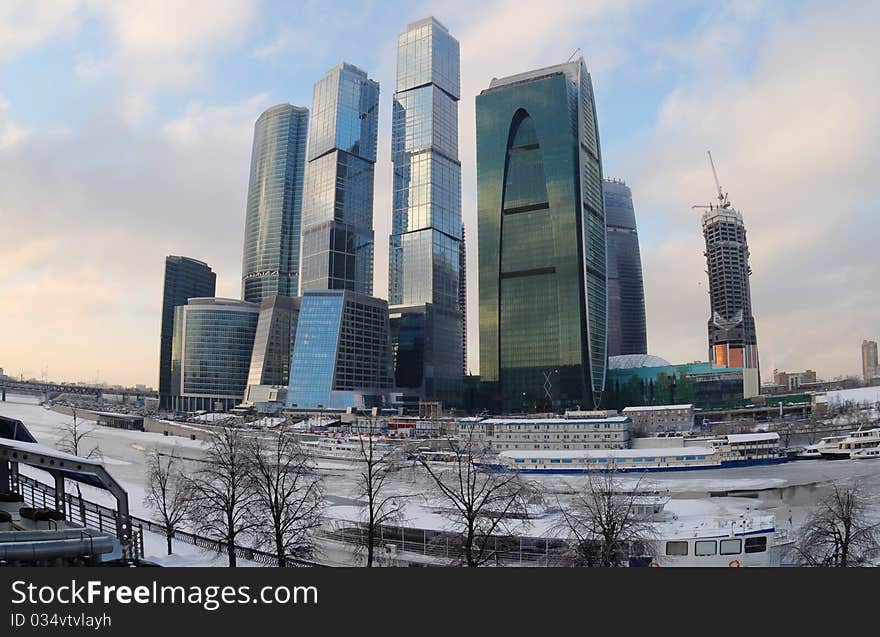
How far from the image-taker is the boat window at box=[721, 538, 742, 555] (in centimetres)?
4250

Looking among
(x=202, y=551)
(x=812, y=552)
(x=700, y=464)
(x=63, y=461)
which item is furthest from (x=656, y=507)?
(x=700, y=464)

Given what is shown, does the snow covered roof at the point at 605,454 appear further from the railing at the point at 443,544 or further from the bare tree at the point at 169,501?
the railing at the point at 443,544

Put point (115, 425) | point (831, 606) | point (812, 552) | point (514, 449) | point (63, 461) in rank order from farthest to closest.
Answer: point (115, 425)
point (514, 449)
point (812, 552)
point (63, 461)
point (831, 606)

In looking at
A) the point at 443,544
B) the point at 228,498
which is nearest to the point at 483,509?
the point at 443,544

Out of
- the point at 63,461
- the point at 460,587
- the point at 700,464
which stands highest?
the point at 63,461

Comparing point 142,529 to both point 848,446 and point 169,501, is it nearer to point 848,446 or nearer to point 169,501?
point 169,501

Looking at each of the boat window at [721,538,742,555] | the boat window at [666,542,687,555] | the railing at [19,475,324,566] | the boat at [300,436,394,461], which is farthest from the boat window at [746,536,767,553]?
the boat at [300,436,394,461]

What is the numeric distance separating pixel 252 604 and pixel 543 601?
7074mm

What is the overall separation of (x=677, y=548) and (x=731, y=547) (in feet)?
11.8

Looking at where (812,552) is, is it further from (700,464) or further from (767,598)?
(700,464)

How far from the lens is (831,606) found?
16.9m

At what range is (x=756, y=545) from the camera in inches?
1682

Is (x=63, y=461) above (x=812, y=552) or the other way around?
above

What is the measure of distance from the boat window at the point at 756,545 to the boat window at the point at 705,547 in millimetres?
2356
